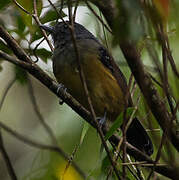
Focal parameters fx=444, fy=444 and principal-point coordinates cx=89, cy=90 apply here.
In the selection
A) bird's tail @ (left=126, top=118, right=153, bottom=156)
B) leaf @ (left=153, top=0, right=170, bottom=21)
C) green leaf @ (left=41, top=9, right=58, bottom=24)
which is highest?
leaf @ (left=153, top=0, right=170, bottom=21)

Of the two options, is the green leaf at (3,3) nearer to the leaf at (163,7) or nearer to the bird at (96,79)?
the bird at (96,79)

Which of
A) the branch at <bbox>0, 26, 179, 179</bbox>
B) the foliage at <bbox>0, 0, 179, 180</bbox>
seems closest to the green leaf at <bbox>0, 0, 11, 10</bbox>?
the foliage at <bbox>0, 0, 179, 180</bbox>

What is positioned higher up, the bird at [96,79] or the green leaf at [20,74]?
the green leaf at [20,74]

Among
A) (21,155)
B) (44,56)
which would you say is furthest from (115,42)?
(21,155)

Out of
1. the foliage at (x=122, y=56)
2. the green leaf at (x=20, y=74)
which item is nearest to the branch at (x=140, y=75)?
the foliage at (x=122, y=56)

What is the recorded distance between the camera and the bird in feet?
11.4

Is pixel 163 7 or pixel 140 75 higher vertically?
pixel 163 7

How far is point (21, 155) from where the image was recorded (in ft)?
20.5

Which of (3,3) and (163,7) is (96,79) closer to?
(3,3)

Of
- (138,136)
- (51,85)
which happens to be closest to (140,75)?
(51,85)

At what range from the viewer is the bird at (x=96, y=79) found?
348cm

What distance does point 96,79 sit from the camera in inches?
138

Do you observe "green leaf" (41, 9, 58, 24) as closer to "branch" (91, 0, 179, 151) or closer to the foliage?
the foliage

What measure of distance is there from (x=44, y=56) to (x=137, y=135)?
1.12 metres
